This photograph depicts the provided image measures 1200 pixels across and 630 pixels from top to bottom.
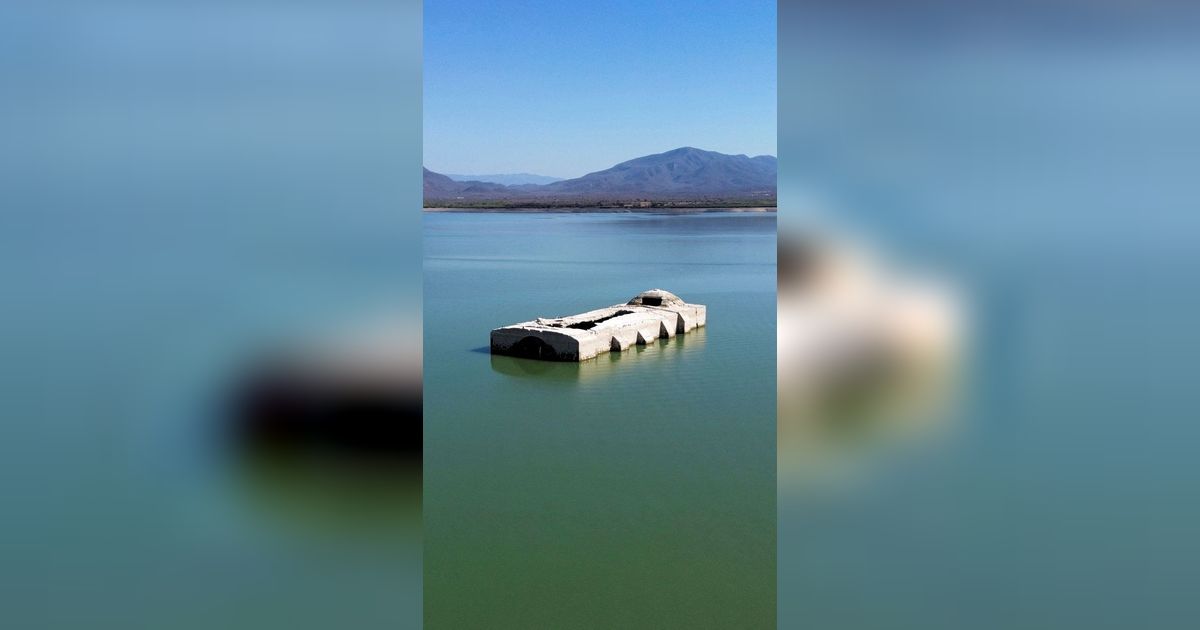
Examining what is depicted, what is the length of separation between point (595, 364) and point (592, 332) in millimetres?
371

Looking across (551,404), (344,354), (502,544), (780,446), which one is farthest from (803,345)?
(551,404)

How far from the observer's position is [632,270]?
18.7 metres

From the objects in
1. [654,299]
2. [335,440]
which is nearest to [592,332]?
[654,299]

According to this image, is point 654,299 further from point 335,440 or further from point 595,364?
point 335,440

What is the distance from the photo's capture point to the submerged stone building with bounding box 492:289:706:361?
9.19m

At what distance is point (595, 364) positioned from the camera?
9234mm

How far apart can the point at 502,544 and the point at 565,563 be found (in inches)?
16.1

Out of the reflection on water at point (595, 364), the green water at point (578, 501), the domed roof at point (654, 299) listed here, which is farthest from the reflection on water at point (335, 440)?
the domed roof at point (654, 299)

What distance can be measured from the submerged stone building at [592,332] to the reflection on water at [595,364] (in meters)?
0.08

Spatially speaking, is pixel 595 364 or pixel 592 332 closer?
pixel 595 364

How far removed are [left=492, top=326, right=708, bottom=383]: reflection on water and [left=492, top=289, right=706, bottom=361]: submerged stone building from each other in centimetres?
8

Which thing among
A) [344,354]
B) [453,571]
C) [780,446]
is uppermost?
[344,354]

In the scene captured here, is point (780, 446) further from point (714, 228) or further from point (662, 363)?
point (714, 228)

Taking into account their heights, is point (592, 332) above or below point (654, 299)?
below
